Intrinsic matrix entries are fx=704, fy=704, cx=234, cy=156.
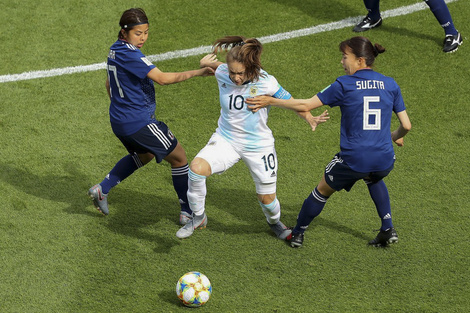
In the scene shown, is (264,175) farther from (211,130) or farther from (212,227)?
(211,130)

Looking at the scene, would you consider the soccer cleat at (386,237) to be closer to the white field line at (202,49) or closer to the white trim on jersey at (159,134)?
the white trim on jersey at (159,134)

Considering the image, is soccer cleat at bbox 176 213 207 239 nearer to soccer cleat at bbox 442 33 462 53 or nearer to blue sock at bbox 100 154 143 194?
blue sock at bbox 100 154 143 194

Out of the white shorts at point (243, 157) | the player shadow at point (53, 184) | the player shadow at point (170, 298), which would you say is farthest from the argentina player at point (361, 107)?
the player shadow at point (53, 184)

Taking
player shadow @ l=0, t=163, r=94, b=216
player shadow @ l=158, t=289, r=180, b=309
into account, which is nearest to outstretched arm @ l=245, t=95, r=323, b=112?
player shadow @ l=158, t=289, r=180, b=309

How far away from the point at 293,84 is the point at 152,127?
10.1 feet

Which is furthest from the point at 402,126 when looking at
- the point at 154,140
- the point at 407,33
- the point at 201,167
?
the point at 407,33

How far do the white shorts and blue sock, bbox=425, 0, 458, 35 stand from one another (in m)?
4.30

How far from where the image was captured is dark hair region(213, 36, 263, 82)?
5.95 meters

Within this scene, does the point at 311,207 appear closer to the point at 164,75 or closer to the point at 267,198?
the point at 267,198

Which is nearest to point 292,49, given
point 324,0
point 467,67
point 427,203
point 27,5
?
point 324,0

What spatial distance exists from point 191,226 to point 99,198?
3.37 feet

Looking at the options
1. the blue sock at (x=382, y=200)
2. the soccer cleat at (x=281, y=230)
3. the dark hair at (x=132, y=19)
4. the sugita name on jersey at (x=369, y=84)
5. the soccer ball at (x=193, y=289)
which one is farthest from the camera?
the soccer cleat at (x=281, y=230)

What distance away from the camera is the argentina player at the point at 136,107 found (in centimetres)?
625

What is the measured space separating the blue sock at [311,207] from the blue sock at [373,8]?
167 inches
